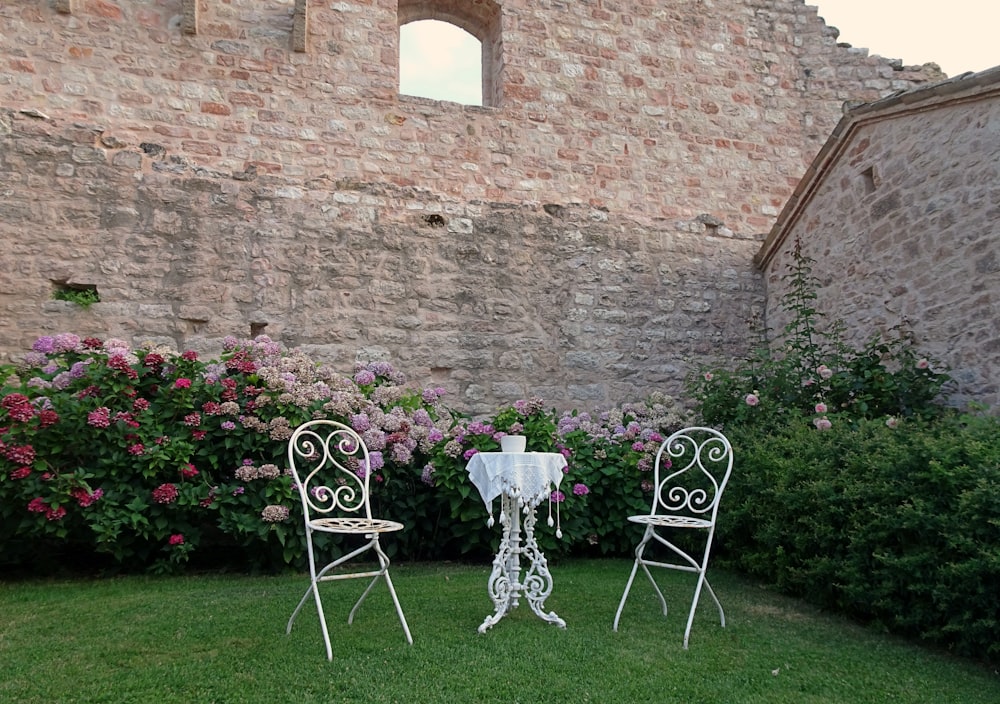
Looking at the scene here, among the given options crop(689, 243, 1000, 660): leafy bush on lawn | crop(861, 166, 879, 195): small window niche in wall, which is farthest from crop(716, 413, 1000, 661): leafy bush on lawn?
crop(861, 166, 879, 195): small window niche in wall

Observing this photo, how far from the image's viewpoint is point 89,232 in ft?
21.0

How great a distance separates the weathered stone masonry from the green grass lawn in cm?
293

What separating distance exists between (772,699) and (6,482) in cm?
423

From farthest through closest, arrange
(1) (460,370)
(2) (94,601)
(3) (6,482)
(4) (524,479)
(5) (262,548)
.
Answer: (1) (460,370) < (5) (262,548) < (3) (6,482) < (2) (94,601) < (4) (524,479)

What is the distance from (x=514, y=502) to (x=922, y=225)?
442cm

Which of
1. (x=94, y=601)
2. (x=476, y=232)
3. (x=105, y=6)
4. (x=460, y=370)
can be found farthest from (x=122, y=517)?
(x=105, y=6)

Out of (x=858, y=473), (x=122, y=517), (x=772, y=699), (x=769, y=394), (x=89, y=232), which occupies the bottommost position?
(x=772, y=699)

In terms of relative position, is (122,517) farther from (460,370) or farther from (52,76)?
(52,76)

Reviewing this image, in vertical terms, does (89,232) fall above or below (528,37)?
below

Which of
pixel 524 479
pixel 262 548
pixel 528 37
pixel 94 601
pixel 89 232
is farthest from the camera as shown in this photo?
pixel 528 37

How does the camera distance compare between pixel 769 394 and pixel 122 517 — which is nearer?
pixel 122 517

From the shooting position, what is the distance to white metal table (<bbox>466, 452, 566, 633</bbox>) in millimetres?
3752

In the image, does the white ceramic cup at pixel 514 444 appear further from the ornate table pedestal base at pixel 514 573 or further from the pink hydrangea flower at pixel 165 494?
the pink hydrangea flower at pixel 165 494

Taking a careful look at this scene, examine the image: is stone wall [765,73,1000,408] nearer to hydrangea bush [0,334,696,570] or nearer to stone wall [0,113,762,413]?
stone wall [0,113,762,413]
